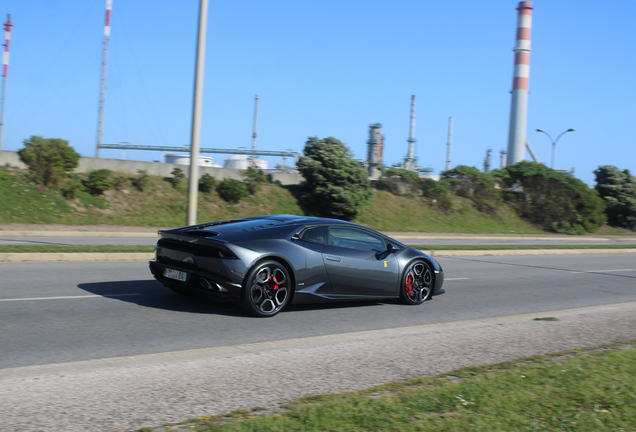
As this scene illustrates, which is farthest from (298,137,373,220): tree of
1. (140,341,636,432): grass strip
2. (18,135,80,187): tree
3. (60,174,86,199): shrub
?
(140,341,636,432): grass strip

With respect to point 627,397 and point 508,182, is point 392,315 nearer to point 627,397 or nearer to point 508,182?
point 627,397

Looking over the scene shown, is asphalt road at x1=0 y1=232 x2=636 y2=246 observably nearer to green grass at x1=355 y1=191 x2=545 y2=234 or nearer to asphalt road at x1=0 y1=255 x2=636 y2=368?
asphalt road at x1=0 y1=255 x2=636 y2=368

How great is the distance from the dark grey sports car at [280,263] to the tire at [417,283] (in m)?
0.03

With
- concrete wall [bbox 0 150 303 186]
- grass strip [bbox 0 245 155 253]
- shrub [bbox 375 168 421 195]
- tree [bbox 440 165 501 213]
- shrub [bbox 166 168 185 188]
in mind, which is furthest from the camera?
tree [bbox 440 165 501 213]

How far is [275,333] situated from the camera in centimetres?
647

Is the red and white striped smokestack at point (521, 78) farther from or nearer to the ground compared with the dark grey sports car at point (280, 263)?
farther from the ground

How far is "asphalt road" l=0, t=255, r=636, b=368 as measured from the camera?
562cm

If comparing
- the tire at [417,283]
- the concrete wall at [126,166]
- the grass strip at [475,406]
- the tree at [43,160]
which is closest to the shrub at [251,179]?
the concrete wall at [126,166]

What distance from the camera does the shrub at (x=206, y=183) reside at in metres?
35.9

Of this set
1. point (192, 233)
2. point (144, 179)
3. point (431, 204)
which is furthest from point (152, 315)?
point (431, 204)

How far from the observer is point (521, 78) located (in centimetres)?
7488

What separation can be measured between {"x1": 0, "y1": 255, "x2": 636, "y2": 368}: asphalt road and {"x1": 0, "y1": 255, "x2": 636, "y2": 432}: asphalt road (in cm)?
3

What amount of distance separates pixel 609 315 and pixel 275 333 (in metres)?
5.20

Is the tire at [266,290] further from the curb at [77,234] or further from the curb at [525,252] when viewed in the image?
the curb at [77,234]
